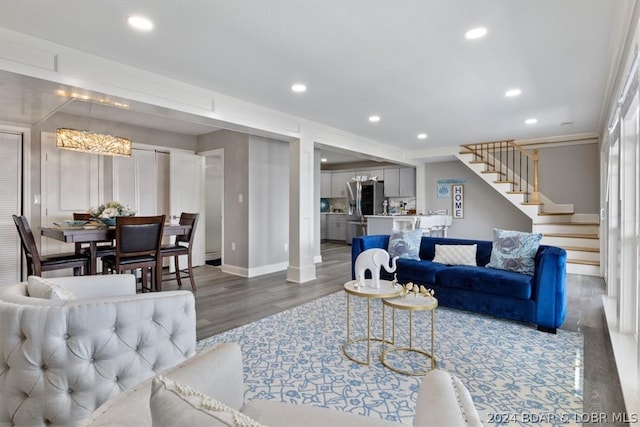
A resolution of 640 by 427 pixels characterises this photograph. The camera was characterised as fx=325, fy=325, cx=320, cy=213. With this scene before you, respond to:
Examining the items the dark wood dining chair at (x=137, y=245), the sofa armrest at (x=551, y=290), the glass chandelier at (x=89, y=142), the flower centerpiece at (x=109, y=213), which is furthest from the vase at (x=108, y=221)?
the sofa armrest at (x=551, y=290)

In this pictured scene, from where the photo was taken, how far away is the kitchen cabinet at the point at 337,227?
32.7 ft

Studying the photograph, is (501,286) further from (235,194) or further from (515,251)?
(235,194)

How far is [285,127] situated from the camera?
470 cm

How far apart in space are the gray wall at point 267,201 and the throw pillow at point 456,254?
2.82 m

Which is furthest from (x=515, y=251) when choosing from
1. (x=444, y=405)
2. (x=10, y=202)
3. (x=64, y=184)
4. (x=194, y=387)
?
(x=10, y=202)

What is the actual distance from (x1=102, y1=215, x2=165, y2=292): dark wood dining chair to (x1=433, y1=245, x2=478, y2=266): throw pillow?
3358 millimetres

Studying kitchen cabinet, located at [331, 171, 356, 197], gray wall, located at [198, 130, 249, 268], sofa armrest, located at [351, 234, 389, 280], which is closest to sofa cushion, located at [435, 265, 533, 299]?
sofa armrest, located at [351, 234, 389, 280]

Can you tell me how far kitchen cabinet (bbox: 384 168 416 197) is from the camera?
8711mm

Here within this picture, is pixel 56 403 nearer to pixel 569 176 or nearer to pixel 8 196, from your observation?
pixel 8 196

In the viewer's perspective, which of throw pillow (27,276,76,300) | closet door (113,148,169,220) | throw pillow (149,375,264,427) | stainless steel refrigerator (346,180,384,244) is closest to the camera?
throw pillow (149,375,264,427)

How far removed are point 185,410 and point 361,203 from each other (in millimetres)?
9023

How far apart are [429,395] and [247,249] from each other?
4.64 meters

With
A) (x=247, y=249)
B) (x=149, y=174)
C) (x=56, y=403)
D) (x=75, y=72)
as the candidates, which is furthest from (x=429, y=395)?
(x=149, y=174)

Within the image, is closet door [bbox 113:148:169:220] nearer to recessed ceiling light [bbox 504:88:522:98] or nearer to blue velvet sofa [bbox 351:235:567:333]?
→ blue velvet sofa [bbox 351:235:567:333]
